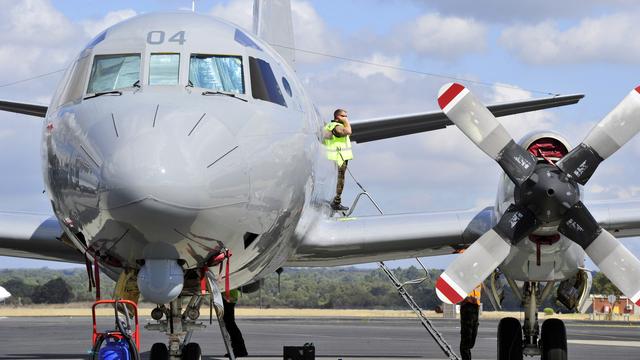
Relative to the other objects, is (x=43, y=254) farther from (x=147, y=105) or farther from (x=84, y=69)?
(x=147, y=105)

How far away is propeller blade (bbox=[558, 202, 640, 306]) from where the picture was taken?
499 inches

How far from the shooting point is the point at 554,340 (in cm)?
1450

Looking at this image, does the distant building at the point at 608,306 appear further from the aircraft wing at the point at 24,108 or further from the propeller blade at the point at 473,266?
the propeller blade at the point at 473,266

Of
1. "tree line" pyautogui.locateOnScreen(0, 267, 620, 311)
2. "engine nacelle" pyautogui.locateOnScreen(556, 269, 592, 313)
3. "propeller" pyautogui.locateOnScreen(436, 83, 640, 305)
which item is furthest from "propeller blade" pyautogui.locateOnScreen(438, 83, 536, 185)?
"tree line" pyautogui.locateOnScreen(0, 267, 620, 311)

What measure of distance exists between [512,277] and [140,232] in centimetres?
589

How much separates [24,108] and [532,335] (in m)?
8.75

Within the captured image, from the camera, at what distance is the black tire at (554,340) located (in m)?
14.5

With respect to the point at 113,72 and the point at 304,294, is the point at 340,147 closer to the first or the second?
the point at 113,72

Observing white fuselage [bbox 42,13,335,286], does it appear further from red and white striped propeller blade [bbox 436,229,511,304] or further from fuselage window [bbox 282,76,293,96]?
red and white striped propeller blade [bbox 436,229,511,304]

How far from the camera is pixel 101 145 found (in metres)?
9.62

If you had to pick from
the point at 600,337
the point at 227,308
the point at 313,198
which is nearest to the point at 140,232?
the point at 313,198

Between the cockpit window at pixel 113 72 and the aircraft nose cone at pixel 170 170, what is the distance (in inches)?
55.1

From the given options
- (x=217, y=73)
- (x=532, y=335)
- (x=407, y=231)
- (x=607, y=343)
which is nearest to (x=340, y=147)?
(x=407, y=231)

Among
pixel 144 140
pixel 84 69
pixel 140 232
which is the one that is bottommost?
pixel 140 232
